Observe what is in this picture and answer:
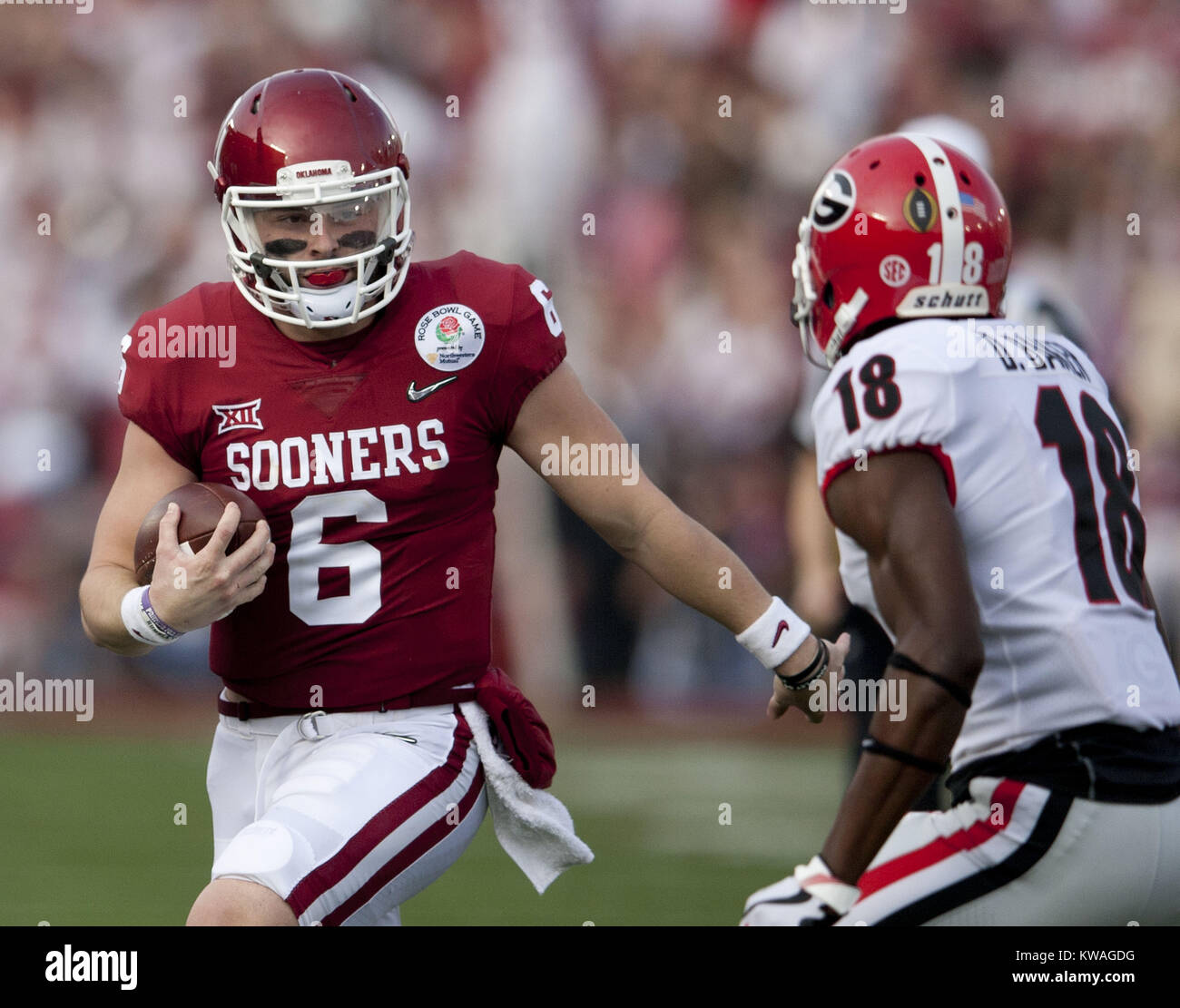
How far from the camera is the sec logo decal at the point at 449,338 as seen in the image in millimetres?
3303

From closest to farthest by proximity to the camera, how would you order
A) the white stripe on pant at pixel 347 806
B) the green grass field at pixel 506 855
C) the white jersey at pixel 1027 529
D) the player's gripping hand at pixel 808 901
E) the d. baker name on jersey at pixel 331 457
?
the player's gripping hand at pixel 808 901 < the white jersey at pixel 1027 529 < the white stripe on pant at pixel 347 806 < the d. baker name on jersey at pixel 331 457 < the green grass field at pixel 506 855

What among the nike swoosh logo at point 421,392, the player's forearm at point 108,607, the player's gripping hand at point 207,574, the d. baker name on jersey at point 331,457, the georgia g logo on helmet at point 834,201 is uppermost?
the georgia g logo on helmet at point 834,201

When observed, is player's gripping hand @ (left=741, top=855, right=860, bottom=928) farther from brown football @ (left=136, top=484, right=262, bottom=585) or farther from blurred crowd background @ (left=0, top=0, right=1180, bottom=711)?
blurred crowd background @ (left=0, top=0, right=1180, bottom=711)

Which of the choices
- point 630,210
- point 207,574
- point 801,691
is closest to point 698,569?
point 801,691

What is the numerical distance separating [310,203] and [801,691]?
137cm

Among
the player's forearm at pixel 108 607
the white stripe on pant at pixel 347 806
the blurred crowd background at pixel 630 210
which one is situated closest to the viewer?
the white stripe on pant at pixel 347 806

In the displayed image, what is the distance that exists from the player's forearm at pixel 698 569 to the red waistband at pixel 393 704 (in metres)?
0.43

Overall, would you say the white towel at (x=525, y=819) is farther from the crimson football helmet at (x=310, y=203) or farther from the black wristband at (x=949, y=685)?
the black wristband at (x=949, y=685)

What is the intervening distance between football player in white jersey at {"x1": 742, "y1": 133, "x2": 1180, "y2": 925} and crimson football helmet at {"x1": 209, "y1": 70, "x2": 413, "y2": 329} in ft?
3.19

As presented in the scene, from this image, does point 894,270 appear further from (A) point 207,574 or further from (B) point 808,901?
→ (A) point 207,574

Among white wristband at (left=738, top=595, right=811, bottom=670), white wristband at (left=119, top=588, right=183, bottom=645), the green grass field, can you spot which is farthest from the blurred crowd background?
white wristband at (left=119, top=588, right=183, bottom=645)

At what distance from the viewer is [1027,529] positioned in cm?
270

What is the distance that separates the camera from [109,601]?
3.14 m

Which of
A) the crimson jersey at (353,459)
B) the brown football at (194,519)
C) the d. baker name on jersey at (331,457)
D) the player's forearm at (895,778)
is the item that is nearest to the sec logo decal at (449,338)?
the crimson jersey at (353,459)
